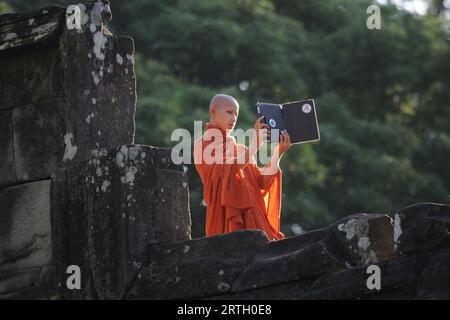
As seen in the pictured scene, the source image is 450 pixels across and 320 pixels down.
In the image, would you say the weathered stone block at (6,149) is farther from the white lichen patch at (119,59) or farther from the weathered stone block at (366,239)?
the weathered stone block at (366,239)

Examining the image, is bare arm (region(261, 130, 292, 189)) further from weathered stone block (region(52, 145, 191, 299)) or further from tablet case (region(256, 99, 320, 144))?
weathered stone block (region(52, 145, 191, 299))

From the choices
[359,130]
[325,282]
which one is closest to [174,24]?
[359,130]

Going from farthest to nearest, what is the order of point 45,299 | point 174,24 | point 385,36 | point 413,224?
point 385,36 → point 174,24 → point 45,299 → point 413,224

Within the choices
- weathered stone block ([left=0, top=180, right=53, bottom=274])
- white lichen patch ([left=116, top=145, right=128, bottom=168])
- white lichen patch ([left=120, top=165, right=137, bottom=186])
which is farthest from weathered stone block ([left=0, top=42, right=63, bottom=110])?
white lichen patch ([left=120, top=165, right=137, bottom=186])

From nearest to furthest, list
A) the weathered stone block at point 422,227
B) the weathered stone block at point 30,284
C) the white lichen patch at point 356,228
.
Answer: the weathered stone block at point 422,227 → the white lichen patch at point 356,228 → the weathered stone block at point 30,284

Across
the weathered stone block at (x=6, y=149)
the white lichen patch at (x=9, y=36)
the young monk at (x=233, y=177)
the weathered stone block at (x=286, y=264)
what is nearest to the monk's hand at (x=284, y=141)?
the young monk at (x=233, y=177)

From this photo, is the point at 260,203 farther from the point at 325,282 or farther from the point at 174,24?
the point at 174,24

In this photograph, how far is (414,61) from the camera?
25.9m

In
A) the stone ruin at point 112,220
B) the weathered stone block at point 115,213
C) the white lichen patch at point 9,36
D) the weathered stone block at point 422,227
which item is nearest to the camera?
the weathered stone block at point 422,227

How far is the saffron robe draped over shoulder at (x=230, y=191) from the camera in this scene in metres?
11.0

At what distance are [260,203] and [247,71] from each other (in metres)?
13.3

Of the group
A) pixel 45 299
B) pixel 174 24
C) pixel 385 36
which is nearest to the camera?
pixel 45 299

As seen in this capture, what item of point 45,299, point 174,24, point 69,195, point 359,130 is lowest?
point 45,299

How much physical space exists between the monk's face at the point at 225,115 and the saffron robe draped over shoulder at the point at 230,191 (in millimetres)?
55
